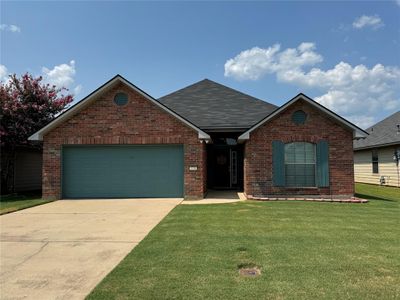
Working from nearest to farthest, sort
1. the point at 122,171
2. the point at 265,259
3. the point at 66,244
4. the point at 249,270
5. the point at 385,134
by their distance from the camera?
the point at 249,270 < the point at 265,259 < the point at 66,244 < the point at 122,171 < the point at 385,134

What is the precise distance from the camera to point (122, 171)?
13672 mm

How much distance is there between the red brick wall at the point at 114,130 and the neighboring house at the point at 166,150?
0.04 metres

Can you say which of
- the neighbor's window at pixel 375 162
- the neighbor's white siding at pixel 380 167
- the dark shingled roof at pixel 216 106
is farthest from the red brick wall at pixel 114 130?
the neighbor's window at pixel 375 162

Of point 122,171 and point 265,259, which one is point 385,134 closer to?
point 122,171

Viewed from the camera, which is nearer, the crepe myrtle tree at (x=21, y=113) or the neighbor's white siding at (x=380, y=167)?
the crepe myrtle tree at (x=21, y=113)

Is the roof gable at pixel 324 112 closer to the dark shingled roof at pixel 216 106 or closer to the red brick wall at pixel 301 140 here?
the red brick wall at pixel 301 140

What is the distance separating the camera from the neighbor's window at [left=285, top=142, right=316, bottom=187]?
1290cm

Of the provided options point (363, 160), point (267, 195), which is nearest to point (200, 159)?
point (267, 195)

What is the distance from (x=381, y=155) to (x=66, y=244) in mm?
19803

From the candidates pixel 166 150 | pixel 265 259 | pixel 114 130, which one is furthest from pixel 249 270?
pixel 114 130

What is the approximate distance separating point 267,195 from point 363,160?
1380 cm

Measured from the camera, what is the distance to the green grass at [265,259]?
13.0ft

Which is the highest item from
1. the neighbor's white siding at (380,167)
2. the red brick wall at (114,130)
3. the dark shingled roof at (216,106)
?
the dark shingled roof at (216,106)

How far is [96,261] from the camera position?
528cm
